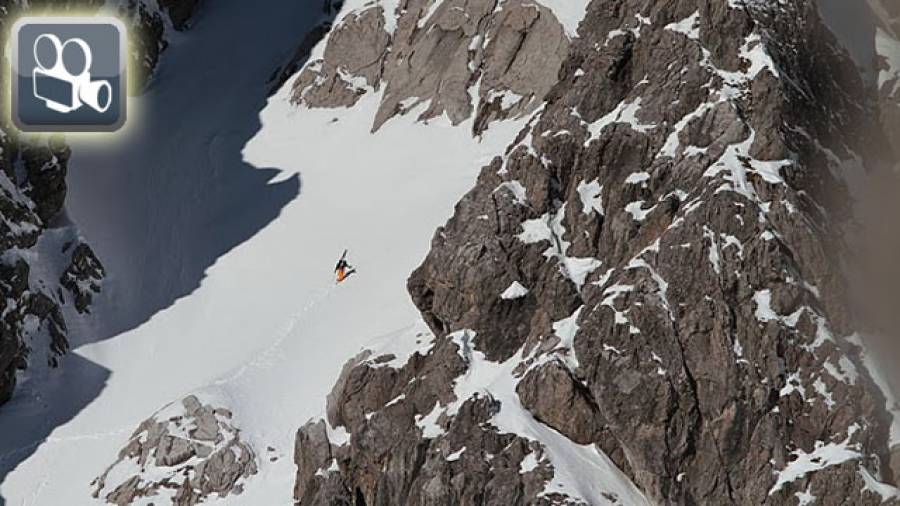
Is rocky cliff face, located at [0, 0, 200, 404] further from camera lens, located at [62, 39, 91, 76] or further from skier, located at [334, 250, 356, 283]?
camera lens, located at [62, 39, 91, 76]

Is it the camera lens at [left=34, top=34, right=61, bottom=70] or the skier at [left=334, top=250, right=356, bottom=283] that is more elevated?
the camera lens at [left=34, top=34, right=61, bottom=70]

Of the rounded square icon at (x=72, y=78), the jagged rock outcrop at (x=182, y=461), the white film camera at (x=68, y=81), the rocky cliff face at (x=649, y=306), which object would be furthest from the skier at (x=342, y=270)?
the white film camera at (x=68, y=81)

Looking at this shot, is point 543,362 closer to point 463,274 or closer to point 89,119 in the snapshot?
point 463,274

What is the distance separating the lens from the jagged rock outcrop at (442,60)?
87.4m

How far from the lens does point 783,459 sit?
61906mm

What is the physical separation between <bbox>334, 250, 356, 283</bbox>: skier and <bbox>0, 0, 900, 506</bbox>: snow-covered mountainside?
586mm

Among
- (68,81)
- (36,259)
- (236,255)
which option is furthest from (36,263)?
(68,81)

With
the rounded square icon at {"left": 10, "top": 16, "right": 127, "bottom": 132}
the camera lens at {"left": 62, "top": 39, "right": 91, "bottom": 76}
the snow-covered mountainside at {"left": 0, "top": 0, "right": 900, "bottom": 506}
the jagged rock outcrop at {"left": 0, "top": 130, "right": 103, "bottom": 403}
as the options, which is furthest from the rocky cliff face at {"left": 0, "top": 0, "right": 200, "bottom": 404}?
the camera lens at {"left": 62, "top": 39, "right": 91, "bottom": 76}

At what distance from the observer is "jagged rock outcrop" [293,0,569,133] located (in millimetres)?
87375

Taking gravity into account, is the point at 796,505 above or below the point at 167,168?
below

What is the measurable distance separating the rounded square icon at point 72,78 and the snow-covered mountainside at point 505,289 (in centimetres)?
1998

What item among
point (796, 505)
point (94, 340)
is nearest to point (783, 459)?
point (796, 505)

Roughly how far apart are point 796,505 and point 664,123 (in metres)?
16.2

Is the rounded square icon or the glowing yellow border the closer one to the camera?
the rounded square icon
